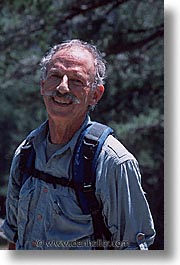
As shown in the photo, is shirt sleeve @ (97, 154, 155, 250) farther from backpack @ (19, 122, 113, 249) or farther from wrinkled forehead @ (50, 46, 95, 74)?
wrinkled forehead @ (50, 46, 95, 74)

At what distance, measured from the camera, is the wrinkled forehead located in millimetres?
1556

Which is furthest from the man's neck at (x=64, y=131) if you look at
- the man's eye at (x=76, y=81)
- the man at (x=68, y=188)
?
the man's eye at (x=76, y=81)

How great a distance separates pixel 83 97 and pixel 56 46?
20cm

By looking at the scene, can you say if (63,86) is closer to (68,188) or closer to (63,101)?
(63,101)

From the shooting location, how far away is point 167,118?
1.67 m

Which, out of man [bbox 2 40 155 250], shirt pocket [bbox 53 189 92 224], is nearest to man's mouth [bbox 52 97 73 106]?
man [bbox 2 40 155 250]

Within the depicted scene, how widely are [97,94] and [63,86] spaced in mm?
112

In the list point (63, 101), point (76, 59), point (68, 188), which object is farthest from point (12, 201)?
point (76, 59)

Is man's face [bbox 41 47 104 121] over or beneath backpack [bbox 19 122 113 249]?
over

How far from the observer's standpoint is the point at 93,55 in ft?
5.27

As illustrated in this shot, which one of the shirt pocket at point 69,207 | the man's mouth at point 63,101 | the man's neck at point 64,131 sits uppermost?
the man's mouth at point 63,101

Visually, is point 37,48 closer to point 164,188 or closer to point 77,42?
point 77,42

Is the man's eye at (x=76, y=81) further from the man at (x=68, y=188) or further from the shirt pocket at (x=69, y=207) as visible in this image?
the shirt pocket at (x=69, y=207)

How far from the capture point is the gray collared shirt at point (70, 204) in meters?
1.53
